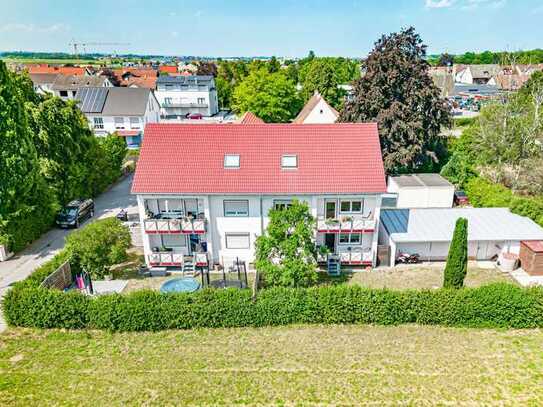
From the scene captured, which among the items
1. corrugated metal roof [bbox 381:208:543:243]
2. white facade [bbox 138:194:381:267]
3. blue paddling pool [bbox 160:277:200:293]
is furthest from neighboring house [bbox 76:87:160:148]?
corrugated metal roof [bbox 381:208:543:243]

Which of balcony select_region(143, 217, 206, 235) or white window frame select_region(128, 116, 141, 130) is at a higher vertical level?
white window frame select_region(128, 116, 141, 130)

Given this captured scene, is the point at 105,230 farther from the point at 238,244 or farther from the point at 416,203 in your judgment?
the point at 416,203

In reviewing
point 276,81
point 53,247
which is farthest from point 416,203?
point 276,81

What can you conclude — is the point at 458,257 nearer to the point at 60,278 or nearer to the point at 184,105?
the point at 60,278

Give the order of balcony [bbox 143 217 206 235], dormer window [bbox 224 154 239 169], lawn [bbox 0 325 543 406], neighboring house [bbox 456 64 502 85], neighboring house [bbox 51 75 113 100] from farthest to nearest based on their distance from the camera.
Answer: neighboring house [bbox 456 64 502 85] < neighboring house [bbox 51 75 113 100] < dormer window [bbox 224 154 239 169] < balcony [bbox 143 217 206 235] < lawn [bbox 0 325 543 406]

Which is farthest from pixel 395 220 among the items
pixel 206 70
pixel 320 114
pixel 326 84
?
pixel 206 70

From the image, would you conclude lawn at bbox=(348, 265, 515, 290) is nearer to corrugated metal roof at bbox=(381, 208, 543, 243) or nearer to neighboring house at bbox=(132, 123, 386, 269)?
neighboring house at bbox=(132, 123, 386, 269)

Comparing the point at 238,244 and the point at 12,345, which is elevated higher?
the point at 238,244
